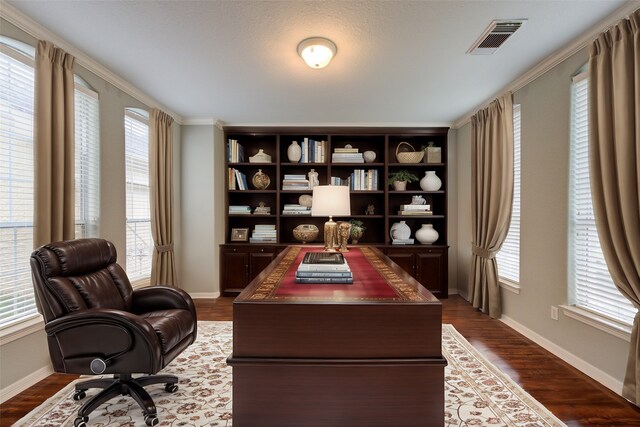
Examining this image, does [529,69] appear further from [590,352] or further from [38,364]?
[38,364]

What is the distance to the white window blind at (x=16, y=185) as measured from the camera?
2160 millimetres

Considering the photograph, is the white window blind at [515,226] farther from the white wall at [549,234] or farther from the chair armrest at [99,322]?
the chair armrest at [99,322]

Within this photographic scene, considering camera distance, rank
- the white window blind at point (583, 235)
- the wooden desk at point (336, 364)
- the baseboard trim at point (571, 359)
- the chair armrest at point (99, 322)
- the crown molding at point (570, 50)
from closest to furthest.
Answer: the wooden desk at point (336, 364) → the chair armrest at point (99, 322) → the crown molding at point (570, 50) → the baseboard trim at point (571, 359) → the white window blind at point (583, 235)

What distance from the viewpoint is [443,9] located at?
207 centimetres

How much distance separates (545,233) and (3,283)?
4042 millimetres

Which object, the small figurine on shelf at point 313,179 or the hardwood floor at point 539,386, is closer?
the hardwood floor at point 539,386

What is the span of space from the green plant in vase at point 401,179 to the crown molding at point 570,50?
135 cm

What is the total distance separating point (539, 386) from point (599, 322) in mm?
605

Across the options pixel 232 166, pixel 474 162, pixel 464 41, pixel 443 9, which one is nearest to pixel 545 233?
pixel 474 162

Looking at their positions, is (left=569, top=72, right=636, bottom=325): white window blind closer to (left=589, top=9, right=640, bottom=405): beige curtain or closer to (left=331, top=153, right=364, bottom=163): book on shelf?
(left=589, top=9, right=640, bottom=405): beige curtain

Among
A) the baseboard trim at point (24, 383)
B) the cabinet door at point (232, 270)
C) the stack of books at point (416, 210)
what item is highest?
the stack of books at point (416, 210)

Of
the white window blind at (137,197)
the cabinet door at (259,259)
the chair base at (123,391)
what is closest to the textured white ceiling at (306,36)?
the white window blind at (137,197)

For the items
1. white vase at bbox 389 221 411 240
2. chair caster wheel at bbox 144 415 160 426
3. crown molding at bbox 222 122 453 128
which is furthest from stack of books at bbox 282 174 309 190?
chair caster wheel at bbox 144 415 160 426

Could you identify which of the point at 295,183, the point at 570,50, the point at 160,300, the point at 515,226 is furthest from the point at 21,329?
the point at 570,50
